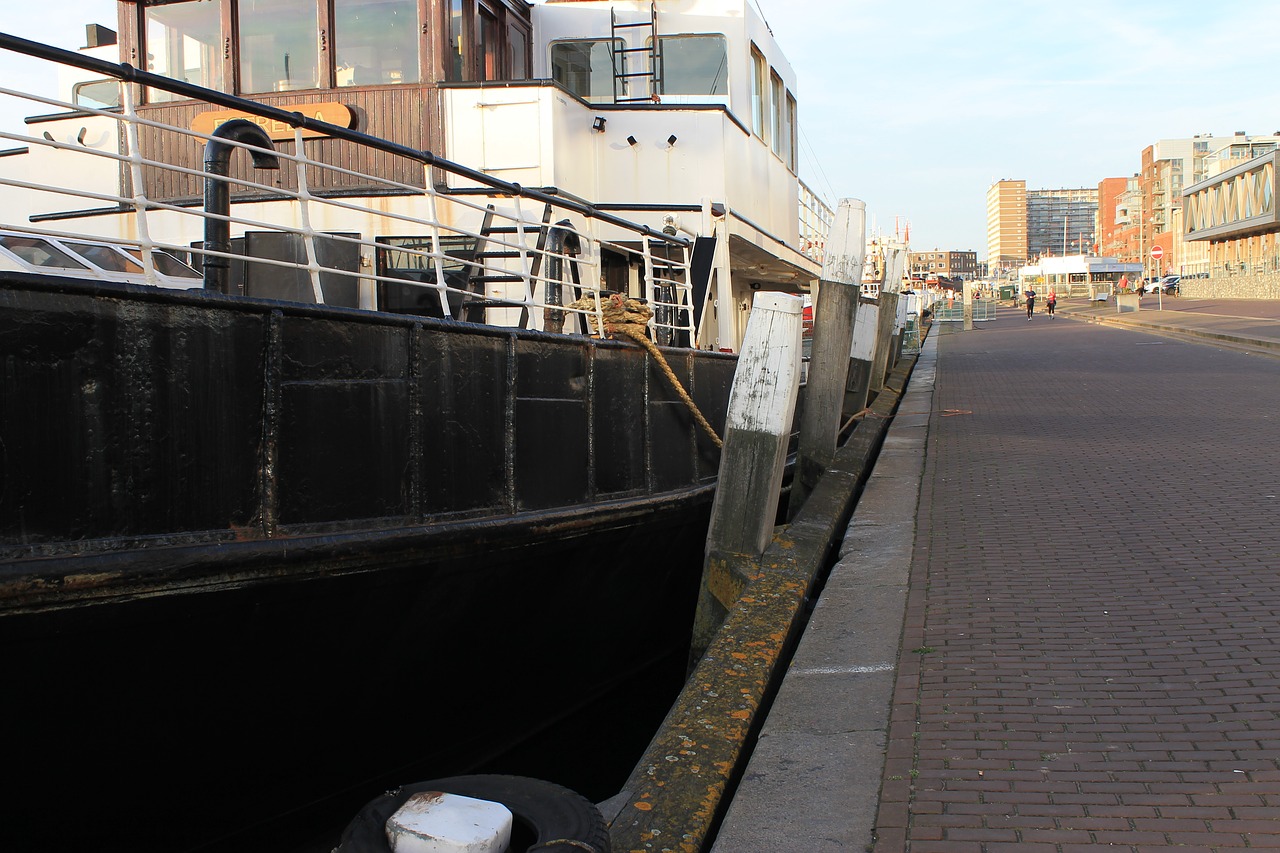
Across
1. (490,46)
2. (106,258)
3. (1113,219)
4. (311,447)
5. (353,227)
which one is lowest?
(311,447)

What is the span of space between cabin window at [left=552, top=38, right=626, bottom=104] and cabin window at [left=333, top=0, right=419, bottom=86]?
7.66 feet

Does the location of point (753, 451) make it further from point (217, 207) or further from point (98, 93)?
point (98, 93)

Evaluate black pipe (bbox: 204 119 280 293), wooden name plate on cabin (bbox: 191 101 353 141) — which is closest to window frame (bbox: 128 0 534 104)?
wooden name plate on cabin (bbox: 191 101 353 141)

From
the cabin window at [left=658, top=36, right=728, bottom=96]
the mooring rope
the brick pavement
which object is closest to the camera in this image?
the brick pavement

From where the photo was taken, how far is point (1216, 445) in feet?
28.5

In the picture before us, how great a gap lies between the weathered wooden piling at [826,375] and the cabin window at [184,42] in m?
4.96

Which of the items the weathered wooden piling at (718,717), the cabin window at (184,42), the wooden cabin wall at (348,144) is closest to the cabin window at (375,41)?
the wooden cabin wall at (348,144)

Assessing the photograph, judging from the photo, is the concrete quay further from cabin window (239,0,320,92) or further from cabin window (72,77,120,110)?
cabin window (72,77,120,110)

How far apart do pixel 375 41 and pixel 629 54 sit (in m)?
2.91

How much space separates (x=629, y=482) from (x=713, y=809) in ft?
8.68

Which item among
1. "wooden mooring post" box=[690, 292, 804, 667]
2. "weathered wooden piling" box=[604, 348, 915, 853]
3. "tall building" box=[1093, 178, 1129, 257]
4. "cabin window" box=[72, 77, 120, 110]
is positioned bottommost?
"weathered wooden piling" box=[604, 348, 915, 853]

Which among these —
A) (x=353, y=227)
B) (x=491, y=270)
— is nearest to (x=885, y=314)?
(x=353, y=227)

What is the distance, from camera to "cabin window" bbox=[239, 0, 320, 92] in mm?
7133

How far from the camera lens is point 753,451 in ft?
18.0
